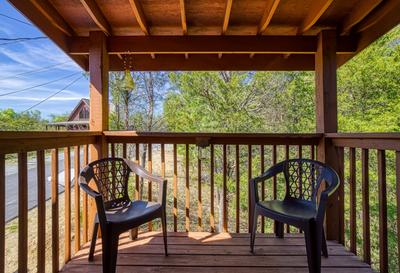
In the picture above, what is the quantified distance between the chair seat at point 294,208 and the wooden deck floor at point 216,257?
0.44 m

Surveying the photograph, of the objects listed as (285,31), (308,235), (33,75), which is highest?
(33,75)

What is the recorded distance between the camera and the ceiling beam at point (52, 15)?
2.05 m

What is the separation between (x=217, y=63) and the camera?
10.3ft

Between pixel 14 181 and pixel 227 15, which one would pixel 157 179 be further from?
pixel 227 15

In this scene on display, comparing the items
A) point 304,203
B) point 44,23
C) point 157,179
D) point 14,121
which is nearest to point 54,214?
point 157,179

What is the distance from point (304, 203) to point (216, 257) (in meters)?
0.87

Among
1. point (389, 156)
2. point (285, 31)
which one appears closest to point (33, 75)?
point (285, 31)

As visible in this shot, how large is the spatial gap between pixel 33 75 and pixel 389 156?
11.3 meters

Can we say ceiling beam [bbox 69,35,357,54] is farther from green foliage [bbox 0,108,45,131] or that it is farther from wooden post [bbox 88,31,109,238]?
green foliage [bbox 0,108,45,131]

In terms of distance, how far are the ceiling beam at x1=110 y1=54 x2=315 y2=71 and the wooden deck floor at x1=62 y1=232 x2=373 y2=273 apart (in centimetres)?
208

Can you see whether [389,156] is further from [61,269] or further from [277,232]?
[61,269]

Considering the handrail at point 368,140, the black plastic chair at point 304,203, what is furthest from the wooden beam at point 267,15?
the black plastic chair at point 304,203

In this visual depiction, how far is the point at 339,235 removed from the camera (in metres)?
2.28

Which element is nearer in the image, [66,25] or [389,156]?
[66,25]
